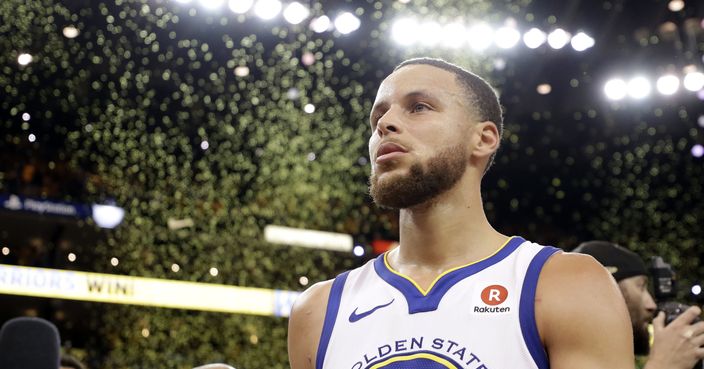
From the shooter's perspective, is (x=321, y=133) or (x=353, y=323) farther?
(x=321, y=133)

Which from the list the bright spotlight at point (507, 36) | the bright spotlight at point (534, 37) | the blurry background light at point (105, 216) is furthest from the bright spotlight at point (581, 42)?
the blurry background light at point (105, 216)

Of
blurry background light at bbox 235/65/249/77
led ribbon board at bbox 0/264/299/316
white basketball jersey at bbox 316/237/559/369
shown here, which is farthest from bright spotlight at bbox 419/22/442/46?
white basketball jersey at bbox 316/237/559/369

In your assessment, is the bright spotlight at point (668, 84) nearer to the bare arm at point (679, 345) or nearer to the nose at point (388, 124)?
the bare arm at point (679, 345)

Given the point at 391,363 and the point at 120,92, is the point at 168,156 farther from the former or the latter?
the point at 391,363

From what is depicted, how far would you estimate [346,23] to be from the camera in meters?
10.0

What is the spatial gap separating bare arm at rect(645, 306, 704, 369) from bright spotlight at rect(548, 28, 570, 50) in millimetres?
8523

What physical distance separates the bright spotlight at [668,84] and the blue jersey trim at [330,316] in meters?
9.70

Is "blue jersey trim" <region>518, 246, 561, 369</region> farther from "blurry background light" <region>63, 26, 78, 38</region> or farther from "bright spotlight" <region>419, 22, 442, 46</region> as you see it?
"blurry background light" <region>63, 26, 78, 38</region>

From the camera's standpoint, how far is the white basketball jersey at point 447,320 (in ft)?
5.14

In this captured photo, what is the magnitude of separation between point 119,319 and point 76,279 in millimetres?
3396

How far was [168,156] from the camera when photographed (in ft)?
48.0

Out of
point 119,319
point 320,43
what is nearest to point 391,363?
point 320,43

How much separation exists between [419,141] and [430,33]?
8716 millimetres

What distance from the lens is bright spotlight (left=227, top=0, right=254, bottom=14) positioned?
9.97 metres
